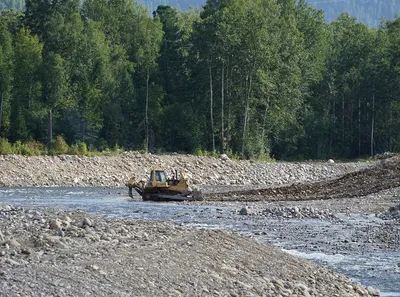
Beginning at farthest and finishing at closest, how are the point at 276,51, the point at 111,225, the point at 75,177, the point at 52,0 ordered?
the point at 52,0
the point at 276,51
the point at 75,177
the point at 111,225

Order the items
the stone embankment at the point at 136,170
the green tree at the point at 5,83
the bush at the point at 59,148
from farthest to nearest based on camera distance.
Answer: the green tree at the point at 5,83 < the bush at the point at 59,148 < the stone embankment at the point at 136,170

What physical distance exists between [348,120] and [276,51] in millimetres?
18231

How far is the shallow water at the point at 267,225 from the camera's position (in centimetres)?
1981

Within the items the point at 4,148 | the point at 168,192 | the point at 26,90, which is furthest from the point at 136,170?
the point at 26,90

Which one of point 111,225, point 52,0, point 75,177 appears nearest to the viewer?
point 111,225

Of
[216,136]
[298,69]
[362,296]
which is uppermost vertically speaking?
[298,69]

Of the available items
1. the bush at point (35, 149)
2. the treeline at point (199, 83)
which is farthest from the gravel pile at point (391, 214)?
the treeline at point (199, 83)

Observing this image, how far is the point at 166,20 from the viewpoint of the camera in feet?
303

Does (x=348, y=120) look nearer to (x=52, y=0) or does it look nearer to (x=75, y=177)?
(x=52, y=0)

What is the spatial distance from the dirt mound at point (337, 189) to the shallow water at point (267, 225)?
5.60 meters

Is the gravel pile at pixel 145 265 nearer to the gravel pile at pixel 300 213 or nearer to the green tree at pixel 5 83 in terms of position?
the gravel pile at pixel 300 213

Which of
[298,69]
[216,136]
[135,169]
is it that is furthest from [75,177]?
[298,69]

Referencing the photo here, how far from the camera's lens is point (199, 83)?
77.6m

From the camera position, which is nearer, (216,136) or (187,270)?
(187,270)
